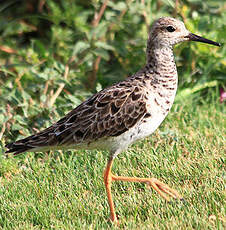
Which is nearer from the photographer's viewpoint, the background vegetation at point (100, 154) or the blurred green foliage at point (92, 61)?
the background vegetation at point (100, 154)

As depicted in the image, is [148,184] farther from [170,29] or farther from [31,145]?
[170,29]

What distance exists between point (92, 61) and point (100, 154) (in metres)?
2.13

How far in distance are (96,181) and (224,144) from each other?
1.40 metres

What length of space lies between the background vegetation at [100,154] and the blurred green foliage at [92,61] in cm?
1

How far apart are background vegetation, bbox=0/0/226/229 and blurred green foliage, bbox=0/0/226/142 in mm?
15

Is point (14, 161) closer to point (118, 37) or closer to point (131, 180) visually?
point (131, 180)

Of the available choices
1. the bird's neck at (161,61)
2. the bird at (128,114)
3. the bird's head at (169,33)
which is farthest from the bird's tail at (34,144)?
the bird's head at (169,33)

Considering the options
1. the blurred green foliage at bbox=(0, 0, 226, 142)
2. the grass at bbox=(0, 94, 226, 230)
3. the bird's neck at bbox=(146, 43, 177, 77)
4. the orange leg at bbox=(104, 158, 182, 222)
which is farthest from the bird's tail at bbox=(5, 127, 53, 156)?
the bird's neck at bbox=(146, 43, 177, 77)

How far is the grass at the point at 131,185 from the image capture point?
4.39 m

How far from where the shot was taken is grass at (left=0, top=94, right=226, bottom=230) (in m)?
4.39

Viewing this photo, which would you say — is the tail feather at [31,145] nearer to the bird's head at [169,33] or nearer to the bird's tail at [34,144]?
the bird's tail at [34,144]

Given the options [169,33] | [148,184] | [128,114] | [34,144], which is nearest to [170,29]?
[169,33]

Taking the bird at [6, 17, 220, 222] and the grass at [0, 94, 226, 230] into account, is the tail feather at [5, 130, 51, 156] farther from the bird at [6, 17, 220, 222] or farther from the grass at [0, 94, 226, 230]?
the grass at [0, 94, 226, 230]

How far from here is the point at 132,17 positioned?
24.9ft
